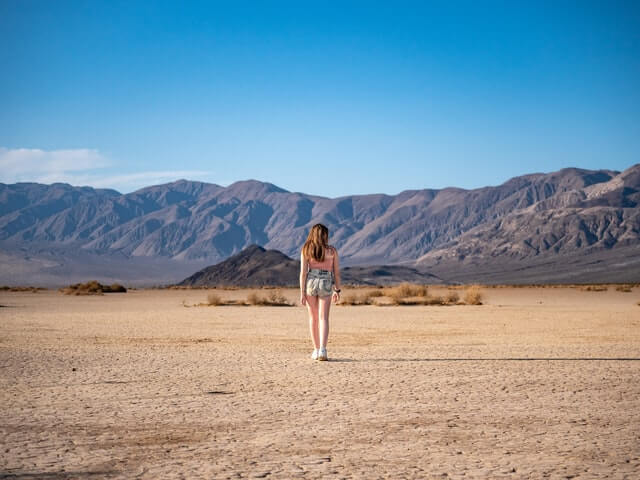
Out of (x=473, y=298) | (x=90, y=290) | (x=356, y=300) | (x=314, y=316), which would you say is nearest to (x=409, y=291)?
(x=356, y=300)

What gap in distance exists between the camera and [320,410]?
773cm

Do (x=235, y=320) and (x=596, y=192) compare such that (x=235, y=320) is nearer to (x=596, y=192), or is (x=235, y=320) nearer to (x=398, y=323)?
(x=398, y=323)

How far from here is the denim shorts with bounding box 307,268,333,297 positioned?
11.3 meters

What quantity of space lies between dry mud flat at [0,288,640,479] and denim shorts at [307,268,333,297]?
1115 millimetres

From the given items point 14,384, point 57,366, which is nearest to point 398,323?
point 57,366

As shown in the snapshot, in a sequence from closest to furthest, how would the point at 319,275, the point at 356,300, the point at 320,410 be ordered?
the point at 320,410
the point at 319,275
the point at 356,300

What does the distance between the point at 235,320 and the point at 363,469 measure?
1904 cm

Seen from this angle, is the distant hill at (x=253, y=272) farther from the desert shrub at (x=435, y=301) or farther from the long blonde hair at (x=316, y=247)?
the long blonde hair at (x=316, y=247)

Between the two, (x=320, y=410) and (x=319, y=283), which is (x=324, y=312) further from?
(x=320, y=410)

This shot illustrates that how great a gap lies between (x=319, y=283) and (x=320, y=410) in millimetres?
3742

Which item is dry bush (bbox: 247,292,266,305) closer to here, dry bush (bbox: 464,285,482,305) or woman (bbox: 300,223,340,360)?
dry bush (bbox: 464,285,482,305)

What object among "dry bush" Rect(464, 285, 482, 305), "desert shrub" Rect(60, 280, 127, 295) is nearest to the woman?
"dry bush" Rect(464, 285, 482, 305)

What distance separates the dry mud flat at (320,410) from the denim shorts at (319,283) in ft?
3.66

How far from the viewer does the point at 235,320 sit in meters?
24.2
